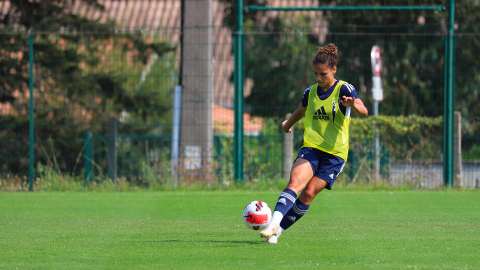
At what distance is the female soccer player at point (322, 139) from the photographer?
5.32m

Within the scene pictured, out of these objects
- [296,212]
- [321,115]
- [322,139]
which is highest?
[321,115]

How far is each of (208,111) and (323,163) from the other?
246 inches

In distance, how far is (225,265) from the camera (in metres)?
4.27

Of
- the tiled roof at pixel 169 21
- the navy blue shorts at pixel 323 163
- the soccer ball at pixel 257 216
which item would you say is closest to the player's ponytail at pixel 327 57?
the navy blue shorts at pixel 323 163

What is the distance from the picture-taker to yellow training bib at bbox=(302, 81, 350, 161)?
5395 mm

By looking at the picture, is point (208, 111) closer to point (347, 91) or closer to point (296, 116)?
point (296, 116)

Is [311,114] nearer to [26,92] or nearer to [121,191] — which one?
[121,191]

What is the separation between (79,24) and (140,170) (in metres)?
5.14

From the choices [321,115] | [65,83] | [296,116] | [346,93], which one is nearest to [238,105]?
[65,83]

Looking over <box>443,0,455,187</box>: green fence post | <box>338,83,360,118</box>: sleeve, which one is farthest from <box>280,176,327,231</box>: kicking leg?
<box>443,0,455,187</box>: green fence post

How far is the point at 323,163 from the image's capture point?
5418mm

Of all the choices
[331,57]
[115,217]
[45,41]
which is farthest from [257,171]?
[331,57]

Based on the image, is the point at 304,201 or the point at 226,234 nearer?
the point at 304,201

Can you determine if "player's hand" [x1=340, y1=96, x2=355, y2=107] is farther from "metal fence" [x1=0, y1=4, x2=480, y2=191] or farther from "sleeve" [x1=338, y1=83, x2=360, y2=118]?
"metal fence" [x1=0, y1=4, x2=480, y2=191]
